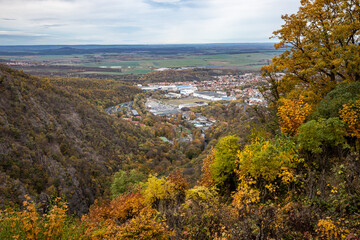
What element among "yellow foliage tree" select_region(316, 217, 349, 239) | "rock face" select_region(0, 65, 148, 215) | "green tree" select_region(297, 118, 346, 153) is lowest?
"rock face" select_region(0, 65, 148, 215)

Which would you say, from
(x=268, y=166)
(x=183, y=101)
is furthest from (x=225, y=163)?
(x=183, y=101)

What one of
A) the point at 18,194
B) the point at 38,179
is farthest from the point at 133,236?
the point at 38,179

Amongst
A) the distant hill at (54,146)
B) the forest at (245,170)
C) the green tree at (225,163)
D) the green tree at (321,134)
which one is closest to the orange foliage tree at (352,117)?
the forest at (245,170)

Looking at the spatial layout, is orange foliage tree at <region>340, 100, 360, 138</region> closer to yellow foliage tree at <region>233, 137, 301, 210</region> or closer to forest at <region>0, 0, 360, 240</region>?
forest at <region>0, 0, 360, 240</region>

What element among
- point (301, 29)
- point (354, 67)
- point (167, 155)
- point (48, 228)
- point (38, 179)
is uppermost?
point (301, 29)

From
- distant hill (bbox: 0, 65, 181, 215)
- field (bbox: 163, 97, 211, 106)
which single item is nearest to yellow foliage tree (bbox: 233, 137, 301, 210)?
distant hill (bbox: 0, 65, 181, 215)

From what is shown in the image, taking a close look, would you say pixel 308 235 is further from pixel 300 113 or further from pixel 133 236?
pixel 300 113

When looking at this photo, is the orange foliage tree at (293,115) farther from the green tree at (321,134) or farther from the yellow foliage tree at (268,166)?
the yellow foliage tree at (268,166)
